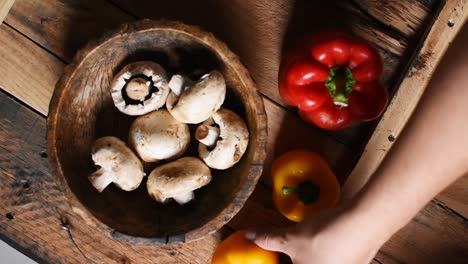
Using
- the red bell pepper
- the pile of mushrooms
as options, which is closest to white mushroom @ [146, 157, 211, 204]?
the pile of mushrooms

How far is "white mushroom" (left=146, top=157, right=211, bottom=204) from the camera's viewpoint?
0.96 metres

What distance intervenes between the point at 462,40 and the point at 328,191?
365 mm

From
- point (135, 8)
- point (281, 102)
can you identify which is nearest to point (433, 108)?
point (281, 102)

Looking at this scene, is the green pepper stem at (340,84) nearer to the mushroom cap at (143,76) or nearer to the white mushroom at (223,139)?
the white mushroom at (223,139)

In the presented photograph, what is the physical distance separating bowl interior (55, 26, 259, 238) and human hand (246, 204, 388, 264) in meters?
0.13

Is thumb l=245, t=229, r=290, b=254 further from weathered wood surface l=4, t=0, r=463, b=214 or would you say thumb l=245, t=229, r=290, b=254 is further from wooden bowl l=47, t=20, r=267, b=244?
weathered wood surface l=4, t=0, r=463, b=214

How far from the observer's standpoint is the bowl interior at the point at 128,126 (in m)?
0.96

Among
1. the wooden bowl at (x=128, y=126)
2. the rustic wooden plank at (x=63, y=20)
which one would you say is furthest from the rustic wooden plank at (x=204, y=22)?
the wooden bowl at (x=128, y=126)

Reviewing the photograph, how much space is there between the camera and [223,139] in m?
0.97

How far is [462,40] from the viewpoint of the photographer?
83 centimetres

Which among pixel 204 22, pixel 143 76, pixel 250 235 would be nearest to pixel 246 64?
pixel 204 22

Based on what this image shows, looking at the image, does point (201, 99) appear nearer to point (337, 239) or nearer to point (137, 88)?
point (137, 88)

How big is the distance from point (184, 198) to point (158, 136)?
0.41 feet

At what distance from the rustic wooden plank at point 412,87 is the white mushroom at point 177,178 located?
292 mm
